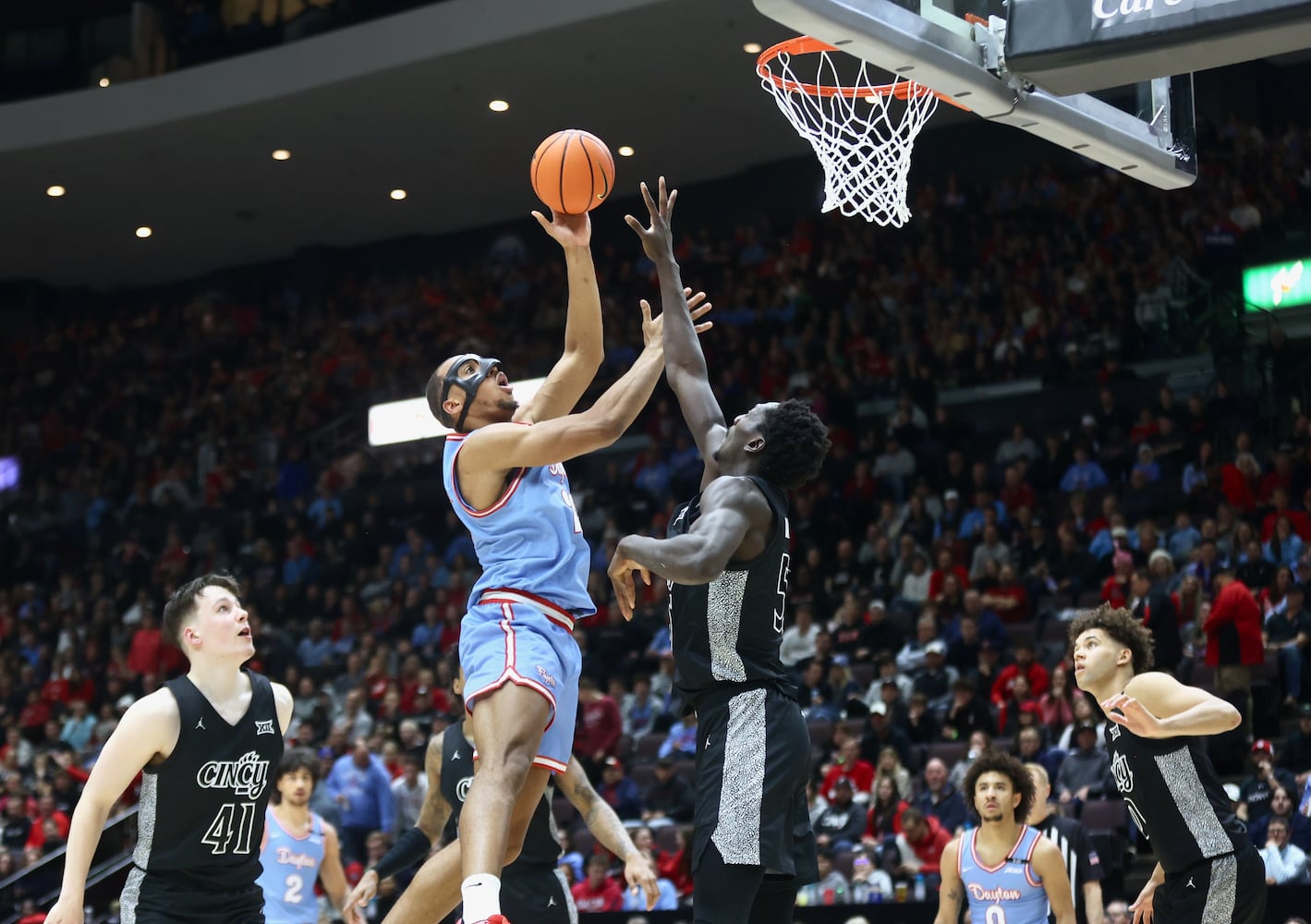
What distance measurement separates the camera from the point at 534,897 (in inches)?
260

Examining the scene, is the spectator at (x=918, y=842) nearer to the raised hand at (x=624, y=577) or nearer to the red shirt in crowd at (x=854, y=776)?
the red shirt in crowd at (x=854, y=776)

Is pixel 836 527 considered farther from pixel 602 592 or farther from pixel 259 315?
pixel 259 315

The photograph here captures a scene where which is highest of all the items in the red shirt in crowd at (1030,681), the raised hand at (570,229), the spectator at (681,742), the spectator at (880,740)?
the raised hand at (570,229)

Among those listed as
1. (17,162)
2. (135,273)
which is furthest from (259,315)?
(17,162)

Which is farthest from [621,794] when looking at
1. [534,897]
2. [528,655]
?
[528,655]

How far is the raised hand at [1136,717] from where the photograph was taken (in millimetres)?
5703

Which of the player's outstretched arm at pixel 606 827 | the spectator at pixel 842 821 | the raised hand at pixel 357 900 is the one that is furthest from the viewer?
the spectator at pixel 842 821

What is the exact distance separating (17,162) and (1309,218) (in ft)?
52.0

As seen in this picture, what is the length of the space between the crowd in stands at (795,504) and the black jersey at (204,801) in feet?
17.9

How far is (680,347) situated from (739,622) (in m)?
1.09

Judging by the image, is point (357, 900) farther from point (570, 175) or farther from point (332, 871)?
point (570, 175)

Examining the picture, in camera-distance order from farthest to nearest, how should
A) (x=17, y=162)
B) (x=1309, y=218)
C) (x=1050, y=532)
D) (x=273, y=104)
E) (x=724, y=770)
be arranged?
(x=17, y=162), (x=273, y=104), (x=1309, y=218), (x=1050, y=532), (x=724, y=770)

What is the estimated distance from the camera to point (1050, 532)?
1526cm

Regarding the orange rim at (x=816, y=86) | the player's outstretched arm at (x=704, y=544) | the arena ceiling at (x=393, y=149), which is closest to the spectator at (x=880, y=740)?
the orange rim at (x=816, y=86)
